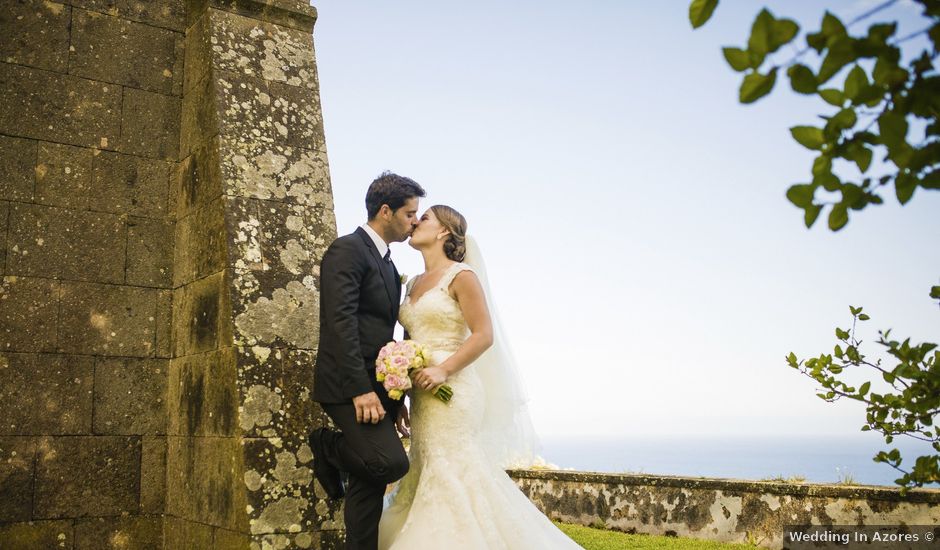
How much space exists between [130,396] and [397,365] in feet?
5.78

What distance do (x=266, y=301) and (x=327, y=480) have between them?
1015 mm

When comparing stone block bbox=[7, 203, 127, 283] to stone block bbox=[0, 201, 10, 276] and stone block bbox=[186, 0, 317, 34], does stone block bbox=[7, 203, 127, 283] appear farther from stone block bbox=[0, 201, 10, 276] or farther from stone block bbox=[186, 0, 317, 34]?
stone block bbox=[186, 0, 317, 34]

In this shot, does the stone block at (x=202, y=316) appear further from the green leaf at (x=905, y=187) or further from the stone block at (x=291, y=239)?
the green leaf at (x=905, y=187)

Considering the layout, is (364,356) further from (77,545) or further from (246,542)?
(77,545)

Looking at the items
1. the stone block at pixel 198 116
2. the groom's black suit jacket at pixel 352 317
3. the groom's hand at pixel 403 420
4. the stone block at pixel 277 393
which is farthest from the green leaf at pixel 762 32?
the stone block at pixel 198 116

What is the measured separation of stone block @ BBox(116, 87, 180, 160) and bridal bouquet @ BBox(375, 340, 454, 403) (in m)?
2.09

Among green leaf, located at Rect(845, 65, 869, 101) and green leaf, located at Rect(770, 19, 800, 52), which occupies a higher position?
green leaf, located at Rect(770, 19, 800, 52)

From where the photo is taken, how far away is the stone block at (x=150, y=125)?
5117 mm

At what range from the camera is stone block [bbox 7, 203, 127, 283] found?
4680mm

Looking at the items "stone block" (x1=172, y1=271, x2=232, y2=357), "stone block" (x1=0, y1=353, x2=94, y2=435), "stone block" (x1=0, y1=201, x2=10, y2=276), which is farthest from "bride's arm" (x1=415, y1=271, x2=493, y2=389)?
"stone block" (x1=0, y1=201, x2=10, y2=276)

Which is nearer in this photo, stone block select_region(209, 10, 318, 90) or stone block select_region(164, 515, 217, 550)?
stone block select_region(164, 515, 217, 550)

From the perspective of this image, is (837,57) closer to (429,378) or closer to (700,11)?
(700,11)

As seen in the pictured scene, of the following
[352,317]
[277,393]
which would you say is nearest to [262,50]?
[352,317]

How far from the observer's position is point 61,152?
16.0 ft
